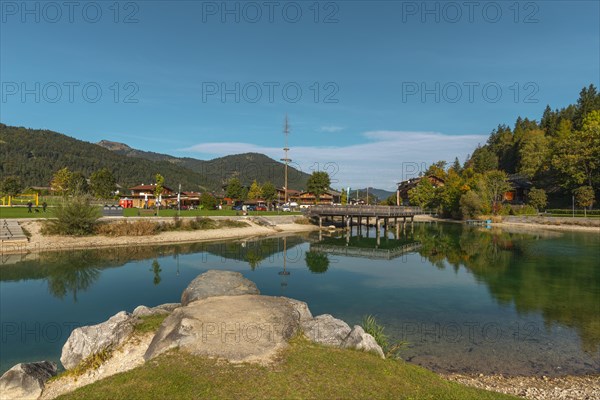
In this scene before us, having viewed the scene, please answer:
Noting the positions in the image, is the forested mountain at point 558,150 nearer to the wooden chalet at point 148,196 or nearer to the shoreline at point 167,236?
the shoreline at point 167,236

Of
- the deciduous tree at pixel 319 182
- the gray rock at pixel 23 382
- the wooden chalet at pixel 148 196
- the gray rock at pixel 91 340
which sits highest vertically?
the deciduous tree at pixel 319 182

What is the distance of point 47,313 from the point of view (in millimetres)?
18562

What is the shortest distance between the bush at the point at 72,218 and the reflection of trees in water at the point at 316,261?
81.1 ft

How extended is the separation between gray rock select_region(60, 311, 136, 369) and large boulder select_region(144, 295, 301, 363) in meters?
1.41

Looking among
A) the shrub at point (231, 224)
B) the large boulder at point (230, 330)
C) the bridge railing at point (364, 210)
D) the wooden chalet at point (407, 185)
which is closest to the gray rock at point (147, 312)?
the large boulder at point (230, 330)

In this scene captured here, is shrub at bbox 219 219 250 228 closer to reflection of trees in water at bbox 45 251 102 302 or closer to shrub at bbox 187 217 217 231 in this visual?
shrub at bbox 187 217 217 231

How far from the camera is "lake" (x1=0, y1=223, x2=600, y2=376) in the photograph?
47.9 ft

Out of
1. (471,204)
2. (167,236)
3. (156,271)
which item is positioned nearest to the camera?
(156,271)

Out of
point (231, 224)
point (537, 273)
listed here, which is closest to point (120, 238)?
point (231, 224)

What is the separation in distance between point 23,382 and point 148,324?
11.6 ft

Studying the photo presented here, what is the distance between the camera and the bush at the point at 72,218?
128 ft

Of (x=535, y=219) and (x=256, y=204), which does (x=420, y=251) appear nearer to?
(x=535, y=219)

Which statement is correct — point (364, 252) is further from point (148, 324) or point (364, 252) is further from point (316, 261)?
point (148, 324)

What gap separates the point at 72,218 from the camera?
130ft
